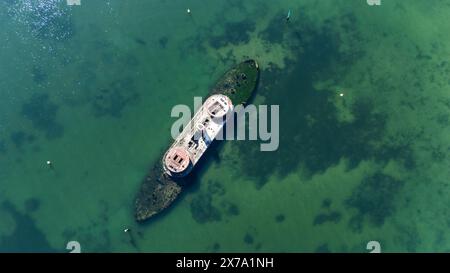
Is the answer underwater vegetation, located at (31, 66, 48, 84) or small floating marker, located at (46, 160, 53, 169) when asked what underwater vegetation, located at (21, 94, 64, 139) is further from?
small floating marker, located at (46, 160, 53, 169)

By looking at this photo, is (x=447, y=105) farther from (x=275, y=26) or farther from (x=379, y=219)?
(x=275, y=26)

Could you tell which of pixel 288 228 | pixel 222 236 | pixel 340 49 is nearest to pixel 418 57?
pixel 340 49

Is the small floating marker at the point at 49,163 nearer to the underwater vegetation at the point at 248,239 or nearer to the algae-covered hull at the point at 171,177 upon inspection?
the algae-covered hull at the point at 171,177

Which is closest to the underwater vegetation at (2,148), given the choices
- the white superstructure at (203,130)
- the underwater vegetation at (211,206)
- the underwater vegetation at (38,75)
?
the underwater vegetation at (38,75)

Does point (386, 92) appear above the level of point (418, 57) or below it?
below

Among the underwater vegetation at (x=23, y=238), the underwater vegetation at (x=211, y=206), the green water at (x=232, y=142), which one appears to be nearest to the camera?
the underwater vegetation at (x=23, y=238)
